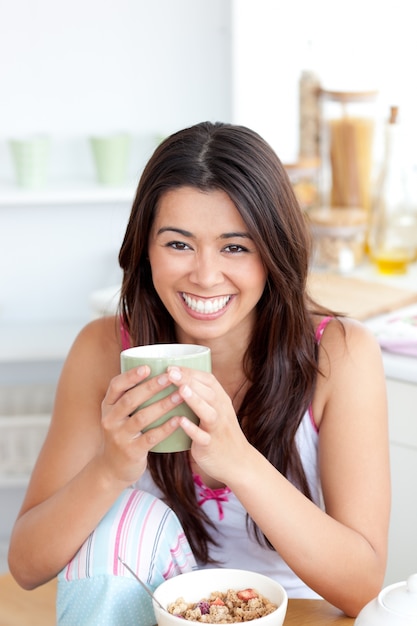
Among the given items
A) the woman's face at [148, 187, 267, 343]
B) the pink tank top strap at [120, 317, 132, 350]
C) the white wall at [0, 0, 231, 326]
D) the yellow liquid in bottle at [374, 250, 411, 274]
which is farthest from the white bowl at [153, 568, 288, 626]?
the white wall at [0, 0, 231, 326]

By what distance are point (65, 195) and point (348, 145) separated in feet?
2.25

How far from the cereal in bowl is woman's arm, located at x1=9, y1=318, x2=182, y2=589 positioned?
175 mm

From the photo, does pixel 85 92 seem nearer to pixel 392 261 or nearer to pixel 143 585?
pixel 392 261

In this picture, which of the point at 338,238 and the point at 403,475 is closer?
the point at 403,475

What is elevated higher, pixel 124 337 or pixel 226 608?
pixel 124 337

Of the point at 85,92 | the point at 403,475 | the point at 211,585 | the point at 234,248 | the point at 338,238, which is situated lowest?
the point at 403,475

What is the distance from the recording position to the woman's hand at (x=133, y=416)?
1084mm

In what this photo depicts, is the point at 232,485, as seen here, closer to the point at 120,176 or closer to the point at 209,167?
the point at 209,167

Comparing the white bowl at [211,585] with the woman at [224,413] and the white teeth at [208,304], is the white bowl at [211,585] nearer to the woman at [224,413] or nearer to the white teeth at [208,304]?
the woman at [224,413]

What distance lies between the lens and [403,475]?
1736 millimetres

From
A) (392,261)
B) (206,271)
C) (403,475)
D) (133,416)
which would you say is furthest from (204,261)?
(392,261)

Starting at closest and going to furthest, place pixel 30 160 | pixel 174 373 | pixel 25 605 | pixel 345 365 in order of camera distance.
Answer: pixel 174 373 → pixel 345 365 → pixel 25 605 → pixel 30 160

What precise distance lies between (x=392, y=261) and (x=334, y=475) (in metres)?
0.95

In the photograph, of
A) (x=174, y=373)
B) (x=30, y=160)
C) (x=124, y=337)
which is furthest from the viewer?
(x=30, y=160)
